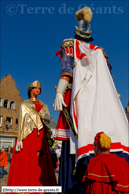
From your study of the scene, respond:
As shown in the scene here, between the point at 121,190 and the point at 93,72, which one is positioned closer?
the point at 121,190

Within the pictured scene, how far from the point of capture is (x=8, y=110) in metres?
25.9

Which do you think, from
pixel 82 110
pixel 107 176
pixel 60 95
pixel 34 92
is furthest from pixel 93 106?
pixel 34 92

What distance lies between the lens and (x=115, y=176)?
1710 millimetres

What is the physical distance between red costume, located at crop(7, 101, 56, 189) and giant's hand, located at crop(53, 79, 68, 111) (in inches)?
57.6

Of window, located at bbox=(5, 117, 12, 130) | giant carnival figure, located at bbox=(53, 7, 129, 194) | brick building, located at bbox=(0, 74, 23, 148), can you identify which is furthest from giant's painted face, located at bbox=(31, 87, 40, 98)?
window, located at bbox=(5, 117, 12, 130)

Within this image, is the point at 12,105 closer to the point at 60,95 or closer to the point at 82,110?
the point at 60,95

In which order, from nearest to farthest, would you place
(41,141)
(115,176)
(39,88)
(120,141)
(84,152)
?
(115,176)
(84,152)
(120,141)
(41,141)
(39,88)

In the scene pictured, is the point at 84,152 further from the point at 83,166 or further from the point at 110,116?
the point at 110,116

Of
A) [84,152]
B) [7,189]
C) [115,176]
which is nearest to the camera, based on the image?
[115,176]

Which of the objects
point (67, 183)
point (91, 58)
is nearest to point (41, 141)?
point (67, 183)

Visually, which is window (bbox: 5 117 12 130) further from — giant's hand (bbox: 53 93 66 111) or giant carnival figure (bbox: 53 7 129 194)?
giant's hand (bbox: 53 93 66 111)

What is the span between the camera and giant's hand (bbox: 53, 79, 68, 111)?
106 inches

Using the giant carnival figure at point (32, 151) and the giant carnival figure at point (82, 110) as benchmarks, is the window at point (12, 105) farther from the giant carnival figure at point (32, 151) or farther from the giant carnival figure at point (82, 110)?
the giant carnival figure at point (82, 110)

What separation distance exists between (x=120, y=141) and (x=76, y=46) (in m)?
1.66
